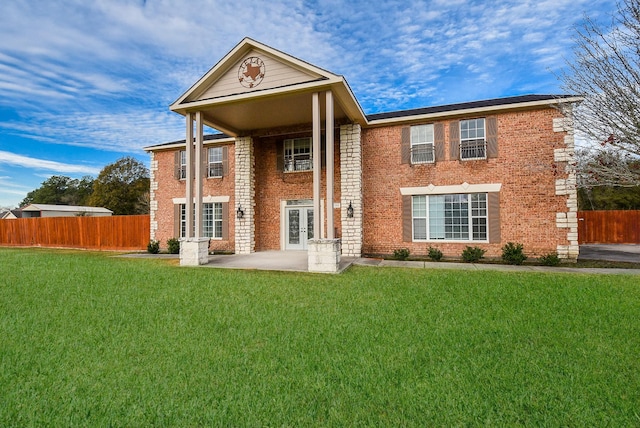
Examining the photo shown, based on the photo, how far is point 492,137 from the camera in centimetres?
1145

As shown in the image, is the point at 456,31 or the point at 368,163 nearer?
the point at 456,31

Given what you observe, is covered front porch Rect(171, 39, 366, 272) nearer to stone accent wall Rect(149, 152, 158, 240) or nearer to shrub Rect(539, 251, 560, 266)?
stone accent wall Rect(149, 152, 158, 240)

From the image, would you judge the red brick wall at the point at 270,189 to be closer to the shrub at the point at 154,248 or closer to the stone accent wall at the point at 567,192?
the shrub at the point at 154,248

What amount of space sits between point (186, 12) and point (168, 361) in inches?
448

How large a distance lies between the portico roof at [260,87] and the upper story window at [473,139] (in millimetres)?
4103

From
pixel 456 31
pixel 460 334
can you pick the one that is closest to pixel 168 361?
pixel 460 334

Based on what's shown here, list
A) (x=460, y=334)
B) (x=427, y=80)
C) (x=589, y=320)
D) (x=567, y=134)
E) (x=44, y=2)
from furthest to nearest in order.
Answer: (x=427, y=80) → (x=567, y=134) → (x=44, y=2) → (x=589, y=320) → (x=460, y=334)

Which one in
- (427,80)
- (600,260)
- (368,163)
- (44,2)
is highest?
(44,2)

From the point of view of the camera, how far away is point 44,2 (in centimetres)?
985

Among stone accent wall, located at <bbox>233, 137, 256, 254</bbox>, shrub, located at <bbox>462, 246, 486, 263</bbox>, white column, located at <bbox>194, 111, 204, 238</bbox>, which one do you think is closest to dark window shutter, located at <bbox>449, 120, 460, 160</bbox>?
shrub, located at <bbox>462, 246, 486, 263</bbox>

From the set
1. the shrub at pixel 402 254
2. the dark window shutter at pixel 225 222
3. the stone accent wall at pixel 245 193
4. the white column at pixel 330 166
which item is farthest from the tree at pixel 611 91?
the dark window shutter at pixel 225 222

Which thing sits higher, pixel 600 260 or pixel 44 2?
pixel 44 2

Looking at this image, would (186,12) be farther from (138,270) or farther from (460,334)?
(460,334)

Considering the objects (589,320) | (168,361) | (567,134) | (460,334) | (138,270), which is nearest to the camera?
(168,361)
